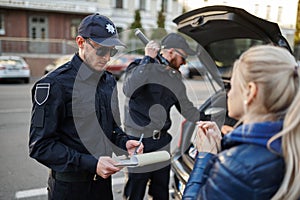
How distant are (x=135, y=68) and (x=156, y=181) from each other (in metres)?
1.04

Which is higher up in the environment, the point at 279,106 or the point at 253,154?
the point at 279,106

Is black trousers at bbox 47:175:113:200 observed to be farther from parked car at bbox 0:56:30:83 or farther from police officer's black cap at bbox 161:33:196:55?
parked car at bbox 0:56:30:83

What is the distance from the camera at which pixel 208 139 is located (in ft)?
4.59

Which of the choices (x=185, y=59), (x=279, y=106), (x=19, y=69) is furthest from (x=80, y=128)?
(x=19, y=69)

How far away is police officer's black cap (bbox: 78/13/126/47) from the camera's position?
5.76 feet

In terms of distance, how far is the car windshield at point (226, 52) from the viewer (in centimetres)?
289

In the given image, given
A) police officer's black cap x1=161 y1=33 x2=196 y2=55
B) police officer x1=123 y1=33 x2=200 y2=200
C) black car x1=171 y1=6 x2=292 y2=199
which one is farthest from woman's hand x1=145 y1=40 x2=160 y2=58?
black car x1=171 y1=6 x2=292 y2=199

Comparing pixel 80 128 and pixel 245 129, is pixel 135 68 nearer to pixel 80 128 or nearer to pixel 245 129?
pixel 80 128

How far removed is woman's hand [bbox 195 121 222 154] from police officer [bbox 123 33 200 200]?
1.20 m

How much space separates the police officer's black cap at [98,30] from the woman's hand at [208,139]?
30.5 inches

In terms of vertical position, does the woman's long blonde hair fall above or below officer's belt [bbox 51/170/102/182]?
above

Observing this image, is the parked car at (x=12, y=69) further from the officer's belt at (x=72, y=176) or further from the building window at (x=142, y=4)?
the building window at (x=142, y=4)

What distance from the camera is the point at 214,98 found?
9.92 feet

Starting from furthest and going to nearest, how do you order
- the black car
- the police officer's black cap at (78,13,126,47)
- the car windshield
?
1. the car windshield
2. the black car
3. the police officer's black cap at (78,13,126,47)
